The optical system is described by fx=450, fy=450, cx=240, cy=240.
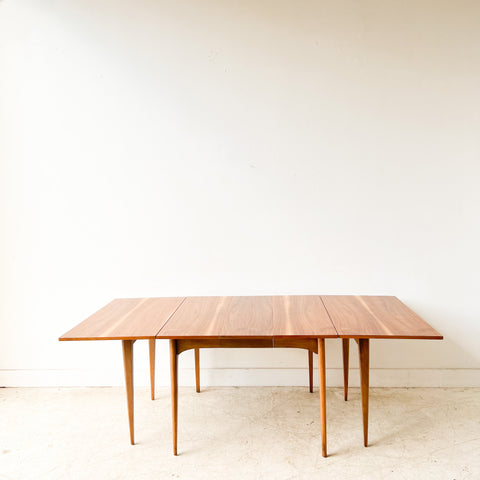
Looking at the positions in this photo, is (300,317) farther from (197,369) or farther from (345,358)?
(197,369)

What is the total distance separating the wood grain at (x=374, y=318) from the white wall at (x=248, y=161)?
269 millimetres

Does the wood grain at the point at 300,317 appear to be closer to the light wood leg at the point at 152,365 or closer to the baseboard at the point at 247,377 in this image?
the baseboard at the point at 247,377

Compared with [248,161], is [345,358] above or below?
below

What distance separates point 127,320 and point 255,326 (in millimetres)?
632

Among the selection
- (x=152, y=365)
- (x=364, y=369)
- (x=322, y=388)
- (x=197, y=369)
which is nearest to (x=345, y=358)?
(x=364, y=369)

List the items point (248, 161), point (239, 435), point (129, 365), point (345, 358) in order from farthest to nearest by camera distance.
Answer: point (248, 161), point (345, 358), point (239, 435), point (129, 365)

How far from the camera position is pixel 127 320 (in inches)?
85.8

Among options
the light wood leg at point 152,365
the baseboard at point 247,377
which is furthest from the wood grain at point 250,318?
the baseboard at point 247,377

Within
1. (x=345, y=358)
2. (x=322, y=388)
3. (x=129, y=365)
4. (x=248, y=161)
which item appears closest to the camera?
(x=322, y=388)

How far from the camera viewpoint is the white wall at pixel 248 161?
2635mm

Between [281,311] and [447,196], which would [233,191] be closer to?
[281,311]

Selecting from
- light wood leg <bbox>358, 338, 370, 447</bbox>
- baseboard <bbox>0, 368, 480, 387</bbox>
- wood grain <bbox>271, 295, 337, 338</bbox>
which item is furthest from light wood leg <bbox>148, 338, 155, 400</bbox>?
light wood leg <bbox>358, 338, 370, 447</bbox>

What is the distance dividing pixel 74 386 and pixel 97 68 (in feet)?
6.48

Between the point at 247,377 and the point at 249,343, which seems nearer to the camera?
the point at 249,343
